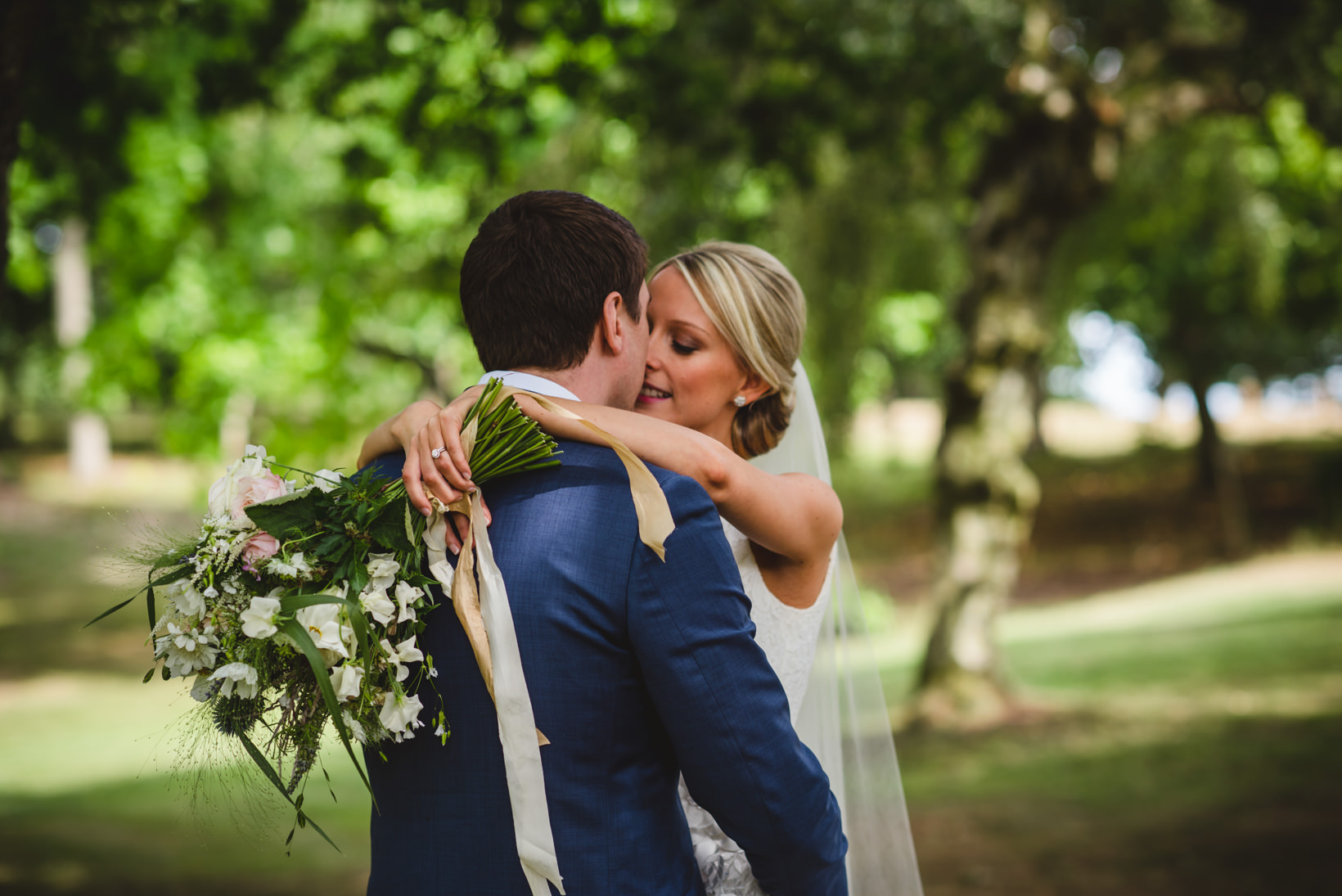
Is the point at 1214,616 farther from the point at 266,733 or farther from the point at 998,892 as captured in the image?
the point at 266,733

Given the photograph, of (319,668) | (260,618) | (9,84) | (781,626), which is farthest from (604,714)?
(9,84)

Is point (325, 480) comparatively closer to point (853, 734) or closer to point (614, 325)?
point (614, 325)

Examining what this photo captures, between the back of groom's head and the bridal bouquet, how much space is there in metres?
0.14

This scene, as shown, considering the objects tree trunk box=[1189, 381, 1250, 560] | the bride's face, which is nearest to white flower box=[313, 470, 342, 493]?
the bride's face

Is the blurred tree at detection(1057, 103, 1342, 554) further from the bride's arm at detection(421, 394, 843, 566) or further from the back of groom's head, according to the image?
the back of groom's head

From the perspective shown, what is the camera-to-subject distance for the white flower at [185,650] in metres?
1.65

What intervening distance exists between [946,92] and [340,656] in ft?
17.2

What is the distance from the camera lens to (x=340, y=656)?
158 cm

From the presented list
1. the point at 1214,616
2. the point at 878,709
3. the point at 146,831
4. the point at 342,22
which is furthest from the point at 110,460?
the point at 878,709

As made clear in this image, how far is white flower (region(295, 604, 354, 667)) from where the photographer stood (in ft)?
5.10

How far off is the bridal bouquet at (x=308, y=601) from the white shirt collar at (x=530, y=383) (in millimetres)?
66

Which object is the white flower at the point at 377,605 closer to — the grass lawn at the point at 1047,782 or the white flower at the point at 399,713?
the white flower at the point at 399,713

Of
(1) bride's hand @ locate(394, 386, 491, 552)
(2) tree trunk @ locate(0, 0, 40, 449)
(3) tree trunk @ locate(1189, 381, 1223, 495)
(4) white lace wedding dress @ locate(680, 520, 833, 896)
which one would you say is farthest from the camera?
(3) tree trunk @ locate(1189, 381, 1223, 495)

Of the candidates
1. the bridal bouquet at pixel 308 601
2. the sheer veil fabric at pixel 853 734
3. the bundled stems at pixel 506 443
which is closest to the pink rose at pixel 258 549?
the bridal bouquet at pixel 308 601
